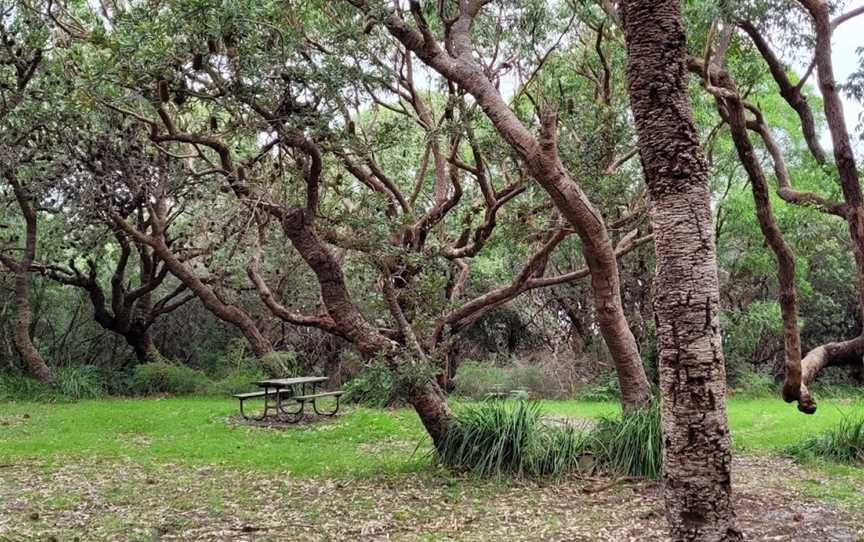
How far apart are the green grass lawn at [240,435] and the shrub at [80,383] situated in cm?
76

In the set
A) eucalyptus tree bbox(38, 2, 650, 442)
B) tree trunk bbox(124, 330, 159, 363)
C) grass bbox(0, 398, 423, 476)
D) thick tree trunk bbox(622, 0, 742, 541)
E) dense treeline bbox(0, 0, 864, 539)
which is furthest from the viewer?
tree trunk bbox(124, 330, 159, 363)

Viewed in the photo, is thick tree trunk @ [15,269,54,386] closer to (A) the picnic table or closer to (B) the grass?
(B) the grass

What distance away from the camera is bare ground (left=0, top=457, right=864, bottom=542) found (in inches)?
205

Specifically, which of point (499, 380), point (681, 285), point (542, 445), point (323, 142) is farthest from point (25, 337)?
point (681, 285)

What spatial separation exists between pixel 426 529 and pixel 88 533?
7.53 ft

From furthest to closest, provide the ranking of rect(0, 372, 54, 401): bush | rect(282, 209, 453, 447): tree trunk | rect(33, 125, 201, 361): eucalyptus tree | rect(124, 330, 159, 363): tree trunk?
rect(124, 330, 159, 363): tree trunk → rect(0, 372, 54, 401): bush → rect(33, 125, 201, 361): eucalyptus tree → rect(282, 209, 453, 447): tree trunk

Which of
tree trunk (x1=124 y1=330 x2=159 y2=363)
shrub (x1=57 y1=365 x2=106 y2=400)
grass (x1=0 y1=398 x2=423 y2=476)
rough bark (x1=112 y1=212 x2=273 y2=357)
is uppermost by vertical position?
rough bark (x1=112 y1=212 x2=273 y2=357)

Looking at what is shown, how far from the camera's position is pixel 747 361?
16.5 m

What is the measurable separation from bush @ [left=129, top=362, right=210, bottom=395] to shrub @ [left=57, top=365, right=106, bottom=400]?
0.63 metres

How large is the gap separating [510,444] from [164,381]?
9.79m

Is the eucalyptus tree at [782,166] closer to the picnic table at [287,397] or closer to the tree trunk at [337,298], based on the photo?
the tree trunk at [337,298]

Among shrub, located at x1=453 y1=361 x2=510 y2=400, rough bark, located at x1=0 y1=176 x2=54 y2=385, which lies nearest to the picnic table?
shrub, located at x1=453 y1=361 x2=510 y2=400

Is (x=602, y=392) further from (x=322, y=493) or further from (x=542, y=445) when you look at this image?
Answer: (x=322, y=493)

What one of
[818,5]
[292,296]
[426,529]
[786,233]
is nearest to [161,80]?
[426,529]
